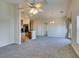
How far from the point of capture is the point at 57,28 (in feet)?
53.2

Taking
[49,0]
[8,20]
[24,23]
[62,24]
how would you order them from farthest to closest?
[62,24]
[24,23]
[8,20]
[49,0]

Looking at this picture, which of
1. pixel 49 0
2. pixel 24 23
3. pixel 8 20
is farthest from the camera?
pixel 24 23

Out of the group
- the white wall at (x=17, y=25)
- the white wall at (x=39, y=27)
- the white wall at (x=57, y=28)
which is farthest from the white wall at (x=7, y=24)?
the white wall at (x=39, y=27)

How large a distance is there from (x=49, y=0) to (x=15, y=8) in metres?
2.54

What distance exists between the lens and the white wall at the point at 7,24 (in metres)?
7.48

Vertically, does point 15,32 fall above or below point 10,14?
below

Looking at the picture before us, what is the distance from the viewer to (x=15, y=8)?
8680 mm

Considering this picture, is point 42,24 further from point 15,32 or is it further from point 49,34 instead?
point 15,32

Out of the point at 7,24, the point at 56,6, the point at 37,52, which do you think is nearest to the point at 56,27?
the point at 56,6

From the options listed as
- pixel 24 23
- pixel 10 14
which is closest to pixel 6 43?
pixel 10 14

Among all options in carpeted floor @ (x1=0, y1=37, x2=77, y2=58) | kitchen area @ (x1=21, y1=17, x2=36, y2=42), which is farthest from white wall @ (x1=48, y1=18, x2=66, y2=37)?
carpeted floor @ (x1=0, y1=37, x2=77, y2=58)

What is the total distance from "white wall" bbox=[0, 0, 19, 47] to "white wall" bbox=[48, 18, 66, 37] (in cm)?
832

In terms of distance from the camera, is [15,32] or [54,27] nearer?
[15,32]

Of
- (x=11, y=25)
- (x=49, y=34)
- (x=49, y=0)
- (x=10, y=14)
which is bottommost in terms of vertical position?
(x=49, y=34)
